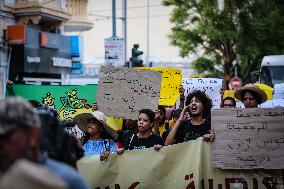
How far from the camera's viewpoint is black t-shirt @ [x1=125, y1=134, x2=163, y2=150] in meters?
6.16

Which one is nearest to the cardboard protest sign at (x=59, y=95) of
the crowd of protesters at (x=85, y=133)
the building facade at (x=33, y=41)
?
the crowd of protesters at (x=85, y=133)

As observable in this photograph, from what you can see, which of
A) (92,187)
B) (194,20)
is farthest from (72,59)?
(92,187)

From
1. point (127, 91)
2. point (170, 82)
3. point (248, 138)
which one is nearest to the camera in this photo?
point (248, 138)

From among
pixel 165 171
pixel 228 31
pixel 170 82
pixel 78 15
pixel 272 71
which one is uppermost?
pixel 78 15

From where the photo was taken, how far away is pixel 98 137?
6.33 meters

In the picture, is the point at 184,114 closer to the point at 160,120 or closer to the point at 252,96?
the point at 252,96

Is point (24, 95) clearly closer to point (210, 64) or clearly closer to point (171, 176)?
point (171, 176)

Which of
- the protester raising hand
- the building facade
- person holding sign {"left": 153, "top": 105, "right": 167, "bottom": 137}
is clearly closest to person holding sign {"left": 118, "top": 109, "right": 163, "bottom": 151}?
the protester raising hand

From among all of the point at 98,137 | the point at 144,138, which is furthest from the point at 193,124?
the point at 98,137

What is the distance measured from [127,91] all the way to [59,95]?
149 centimetres

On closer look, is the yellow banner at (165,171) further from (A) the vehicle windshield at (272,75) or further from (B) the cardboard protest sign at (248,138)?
(A) the vehicle windshield at (272,75)

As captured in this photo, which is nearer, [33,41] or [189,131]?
[189,131]

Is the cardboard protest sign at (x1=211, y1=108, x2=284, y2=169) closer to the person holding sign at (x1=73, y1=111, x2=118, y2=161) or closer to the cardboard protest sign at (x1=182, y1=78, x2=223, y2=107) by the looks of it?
the person holding sign at (x1=73, y1=111, x2=118, y2=161)

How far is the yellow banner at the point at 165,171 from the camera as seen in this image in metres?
5.88
